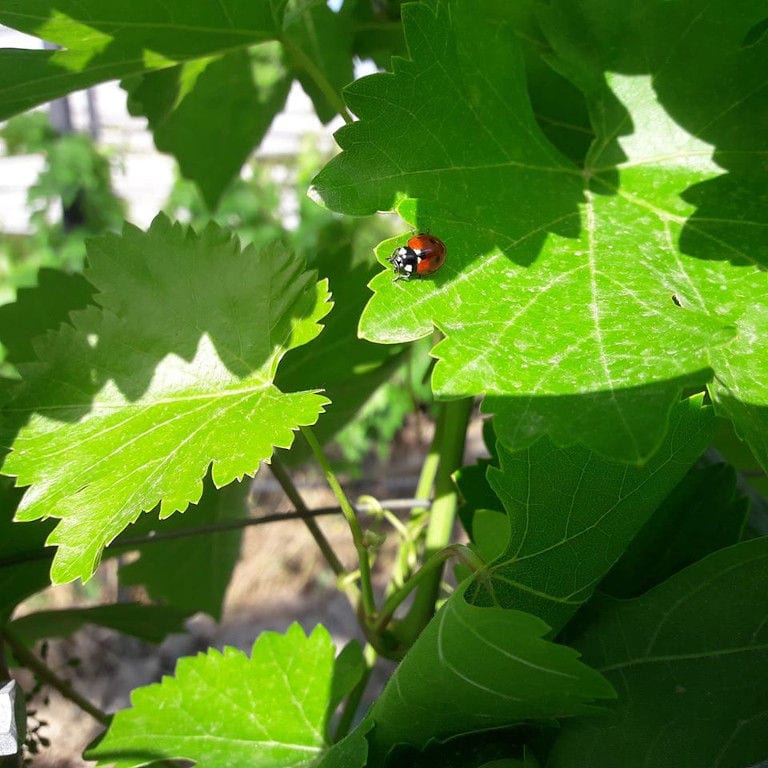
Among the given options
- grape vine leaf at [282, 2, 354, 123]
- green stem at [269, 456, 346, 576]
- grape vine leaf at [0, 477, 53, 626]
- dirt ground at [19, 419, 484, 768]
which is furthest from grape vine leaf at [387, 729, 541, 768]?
dirt ground at [19, 419, 484, 768]

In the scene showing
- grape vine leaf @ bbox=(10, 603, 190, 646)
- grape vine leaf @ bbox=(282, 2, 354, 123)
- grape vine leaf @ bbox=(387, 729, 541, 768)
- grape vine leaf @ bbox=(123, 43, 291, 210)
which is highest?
grape vine leaf @ bbox=(282, 2, 354, 123)

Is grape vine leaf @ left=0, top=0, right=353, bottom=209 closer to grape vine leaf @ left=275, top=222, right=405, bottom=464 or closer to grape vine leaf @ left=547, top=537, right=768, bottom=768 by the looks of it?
grape vine leaf @ left=275, top=222, right=405, bottom=464

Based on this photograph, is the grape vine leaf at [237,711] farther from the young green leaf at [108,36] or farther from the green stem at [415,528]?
the young green leaf at [108,36]

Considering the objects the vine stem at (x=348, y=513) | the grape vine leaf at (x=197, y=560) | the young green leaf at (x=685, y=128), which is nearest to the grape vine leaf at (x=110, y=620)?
the grape vine leaf at (x=197, y=560)

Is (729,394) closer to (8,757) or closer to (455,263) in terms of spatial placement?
(455,263)

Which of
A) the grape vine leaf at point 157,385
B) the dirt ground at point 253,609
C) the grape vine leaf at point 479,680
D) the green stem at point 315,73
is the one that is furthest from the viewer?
the dirt ground at point 253,609

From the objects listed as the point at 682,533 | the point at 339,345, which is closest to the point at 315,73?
the point at 339,345

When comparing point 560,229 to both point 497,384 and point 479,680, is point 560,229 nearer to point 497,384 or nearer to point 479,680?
point 497,384

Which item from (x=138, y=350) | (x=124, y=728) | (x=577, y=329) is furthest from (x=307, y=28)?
(x=124, y=728)
